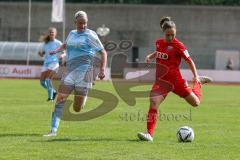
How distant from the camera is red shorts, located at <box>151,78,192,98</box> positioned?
40.2 ft

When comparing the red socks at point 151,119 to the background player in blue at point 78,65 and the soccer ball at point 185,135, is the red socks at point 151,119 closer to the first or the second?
the soccer ball at point 185,135

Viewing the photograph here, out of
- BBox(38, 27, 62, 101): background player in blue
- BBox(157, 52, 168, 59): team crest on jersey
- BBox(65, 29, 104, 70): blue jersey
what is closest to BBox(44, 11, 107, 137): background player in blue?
BBox(65, 29, 104, 70): blue jersey

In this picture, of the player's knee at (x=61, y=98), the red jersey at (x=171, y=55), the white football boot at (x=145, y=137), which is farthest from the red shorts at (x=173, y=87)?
the player's knee at (x=61, y=98)

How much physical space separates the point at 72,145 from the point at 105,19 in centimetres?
5707

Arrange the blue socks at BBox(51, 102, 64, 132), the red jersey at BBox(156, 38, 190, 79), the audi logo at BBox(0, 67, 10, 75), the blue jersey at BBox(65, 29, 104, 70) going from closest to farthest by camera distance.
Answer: the red jersey at BBox(156, 38, 190, 79), the blue socks at BBox(51, 102, 64, 132), the blue jersey at BBox(65, 29, 104, 70), the audi logo at BBox(0, 67, 10, 75)

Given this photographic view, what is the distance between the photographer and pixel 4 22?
225 feet

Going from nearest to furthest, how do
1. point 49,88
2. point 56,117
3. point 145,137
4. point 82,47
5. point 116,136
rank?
point 145,137 < point 56,117 < point 82,47 < point 116,136 < point 49,88

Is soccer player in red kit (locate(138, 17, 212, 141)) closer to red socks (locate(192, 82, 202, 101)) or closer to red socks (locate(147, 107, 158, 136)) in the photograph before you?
red socks (locate(147, 107, 158, 136))

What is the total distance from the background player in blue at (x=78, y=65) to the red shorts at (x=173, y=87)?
1.16m

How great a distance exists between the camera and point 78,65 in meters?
12.8

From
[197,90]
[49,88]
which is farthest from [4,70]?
[197,90]

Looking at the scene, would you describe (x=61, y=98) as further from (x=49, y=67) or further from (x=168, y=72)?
(x=49, y=67)

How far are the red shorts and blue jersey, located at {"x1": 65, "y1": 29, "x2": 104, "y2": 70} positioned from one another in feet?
4.60

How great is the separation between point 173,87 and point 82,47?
6.52 ft
